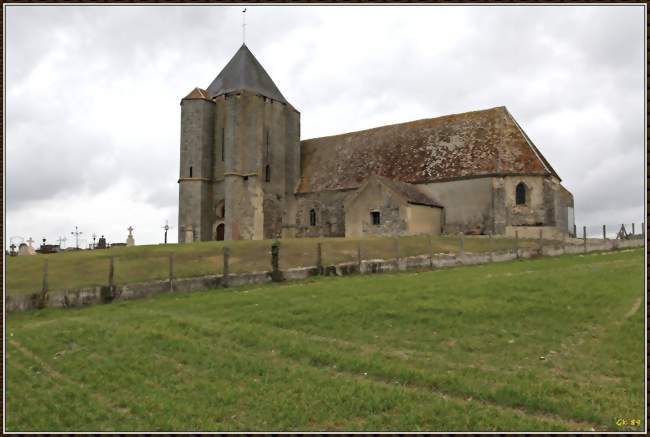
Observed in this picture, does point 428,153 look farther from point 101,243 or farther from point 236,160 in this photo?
point 101,243

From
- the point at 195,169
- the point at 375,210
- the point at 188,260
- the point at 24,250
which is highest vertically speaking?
the point at 195,169

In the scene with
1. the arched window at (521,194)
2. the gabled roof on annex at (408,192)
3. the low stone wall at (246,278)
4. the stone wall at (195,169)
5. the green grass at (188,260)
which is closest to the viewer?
the low stone wall at (246,278)

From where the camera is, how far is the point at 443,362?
9.70 m

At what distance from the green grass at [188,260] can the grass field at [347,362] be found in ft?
11.6

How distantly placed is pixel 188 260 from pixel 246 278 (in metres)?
3.63

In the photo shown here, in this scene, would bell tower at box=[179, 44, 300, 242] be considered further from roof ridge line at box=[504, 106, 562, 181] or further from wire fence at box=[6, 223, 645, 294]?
roof ridge line at box=[504, 106, 562, 181]

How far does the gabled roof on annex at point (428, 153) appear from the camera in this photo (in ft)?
118

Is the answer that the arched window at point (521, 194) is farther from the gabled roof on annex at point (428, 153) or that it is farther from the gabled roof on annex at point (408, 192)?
the gabled roof on annex at point (408, 192)

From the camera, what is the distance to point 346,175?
42.3 m

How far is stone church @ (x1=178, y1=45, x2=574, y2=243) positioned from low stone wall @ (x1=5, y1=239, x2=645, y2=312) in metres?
6.78

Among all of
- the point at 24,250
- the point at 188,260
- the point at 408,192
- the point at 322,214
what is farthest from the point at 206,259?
the point at 322,214

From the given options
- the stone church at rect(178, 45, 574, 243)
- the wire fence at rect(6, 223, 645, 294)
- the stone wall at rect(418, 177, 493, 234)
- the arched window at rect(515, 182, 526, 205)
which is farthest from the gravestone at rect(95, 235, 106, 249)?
the arched window at rect(515, 182, 526, 205)

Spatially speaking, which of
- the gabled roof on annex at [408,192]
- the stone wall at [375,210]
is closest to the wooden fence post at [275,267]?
the stone wall at [375,210]

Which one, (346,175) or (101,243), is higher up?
(346,175)
